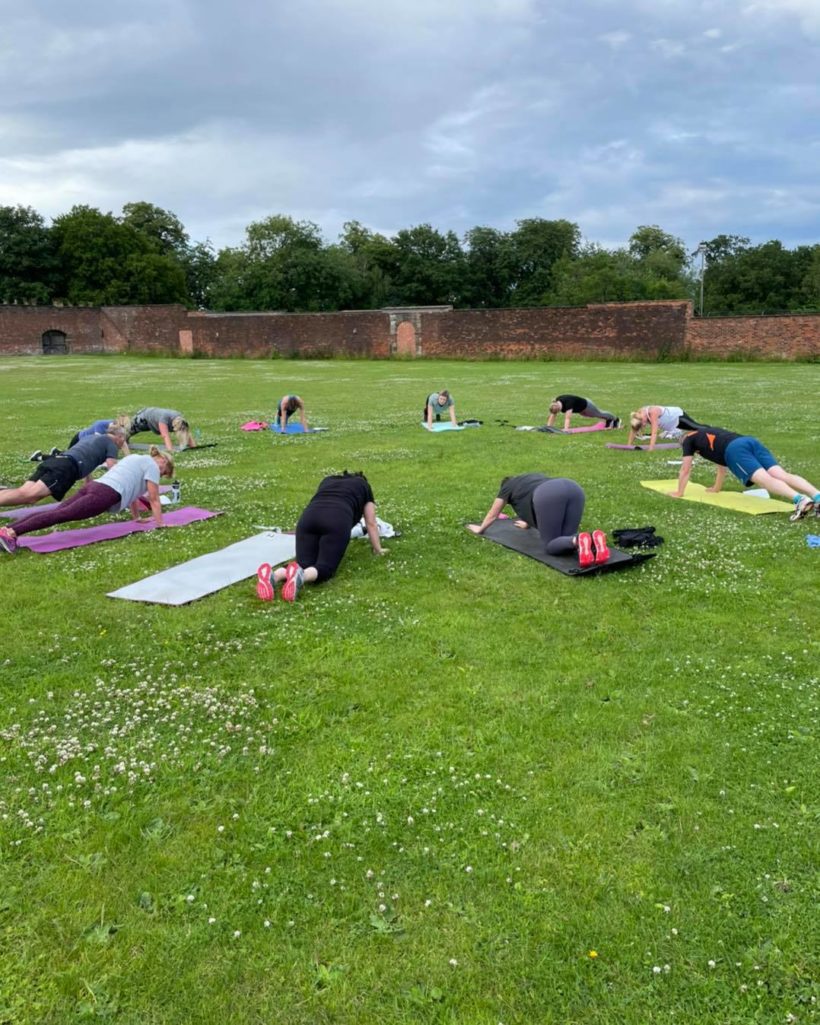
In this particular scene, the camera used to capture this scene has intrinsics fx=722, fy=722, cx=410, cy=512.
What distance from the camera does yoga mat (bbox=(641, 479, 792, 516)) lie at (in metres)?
8.99

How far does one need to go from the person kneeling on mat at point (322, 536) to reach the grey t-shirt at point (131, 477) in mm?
2517

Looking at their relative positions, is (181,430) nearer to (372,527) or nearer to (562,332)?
(372,527)

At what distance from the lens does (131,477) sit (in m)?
8.30

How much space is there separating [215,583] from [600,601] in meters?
3.38

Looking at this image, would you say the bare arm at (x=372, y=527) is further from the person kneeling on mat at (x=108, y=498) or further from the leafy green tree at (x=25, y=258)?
the leafy green tree at (x=25, y=258)

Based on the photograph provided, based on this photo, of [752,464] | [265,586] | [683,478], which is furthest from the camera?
[683,478]

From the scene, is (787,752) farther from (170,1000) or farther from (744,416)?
(744,416)

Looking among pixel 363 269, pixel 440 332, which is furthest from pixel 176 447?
pixel 363 269

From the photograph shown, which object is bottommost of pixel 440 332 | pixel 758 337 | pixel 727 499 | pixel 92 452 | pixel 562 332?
pixel 727 499

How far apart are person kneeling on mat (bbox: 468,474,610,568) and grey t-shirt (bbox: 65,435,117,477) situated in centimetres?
533

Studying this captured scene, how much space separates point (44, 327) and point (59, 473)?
56.8m

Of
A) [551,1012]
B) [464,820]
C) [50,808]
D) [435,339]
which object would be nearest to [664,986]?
[551,1012]

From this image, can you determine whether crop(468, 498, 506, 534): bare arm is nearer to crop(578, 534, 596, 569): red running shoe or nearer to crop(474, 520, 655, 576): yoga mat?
crop(474, 520, 655, 576): yoga mat

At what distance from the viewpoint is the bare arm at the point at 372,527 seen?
23.6ft
